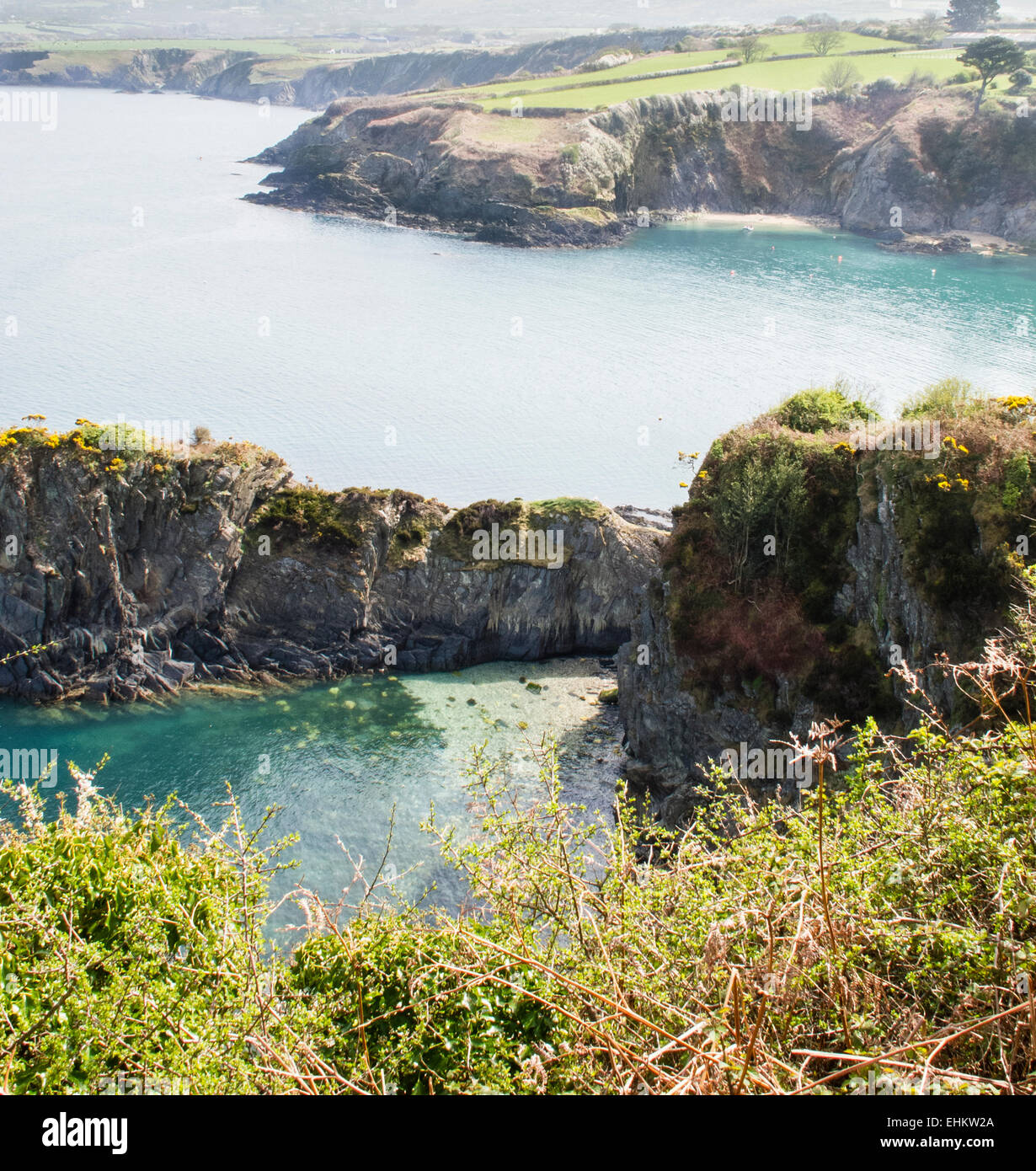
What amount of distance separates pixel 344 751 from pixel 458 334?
5017cm

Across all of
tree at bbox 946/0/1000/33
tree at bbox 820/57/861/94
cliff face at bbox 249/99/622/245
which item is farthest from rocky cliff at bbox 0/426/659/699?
tree at bbox 946/0/1000/33

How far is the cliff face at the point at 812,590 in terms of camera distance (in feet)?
87.9

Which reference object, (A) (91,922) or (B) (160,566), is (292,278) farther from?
(A) (91,922)

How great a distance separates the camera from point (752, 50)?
154000 mm

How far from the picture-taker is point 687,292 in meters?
91.2

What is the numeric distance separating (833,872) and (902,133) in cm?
13217

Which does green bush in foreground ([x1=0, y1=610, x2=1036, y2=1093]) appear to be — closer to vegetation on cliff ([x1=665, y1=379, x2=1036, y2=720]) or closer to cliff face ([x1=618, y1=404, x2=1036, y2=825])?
cliff face ([x1=618, y1=404, x2=1036, y2=825])

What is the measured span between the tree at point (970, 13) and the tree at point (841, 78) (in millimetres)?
47065

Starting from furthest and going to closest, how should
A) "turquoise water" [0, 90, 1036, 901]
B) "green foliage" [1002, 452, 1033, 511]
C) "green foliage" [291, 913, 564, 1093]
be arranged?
"turquoise water" [0, 90, 1036, 901] → "green foliage" [1002, 452, 1033, 511] → "green foliage" [291, 913, 564, 1093]

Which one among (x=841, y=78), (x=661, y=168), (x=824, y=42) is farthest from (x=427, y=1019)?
(x=824, y=42)

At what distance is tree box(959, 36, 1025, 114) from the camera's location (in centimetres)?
11744

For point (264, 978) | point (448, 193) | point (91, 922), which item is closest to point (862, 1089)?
point (264, 978)

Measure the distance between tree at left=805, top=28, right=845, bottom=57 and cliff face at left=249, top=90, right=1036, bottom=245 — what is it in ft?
93.0

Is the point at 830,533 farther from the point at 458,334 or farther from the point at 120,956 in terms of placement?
the point at 458,334
